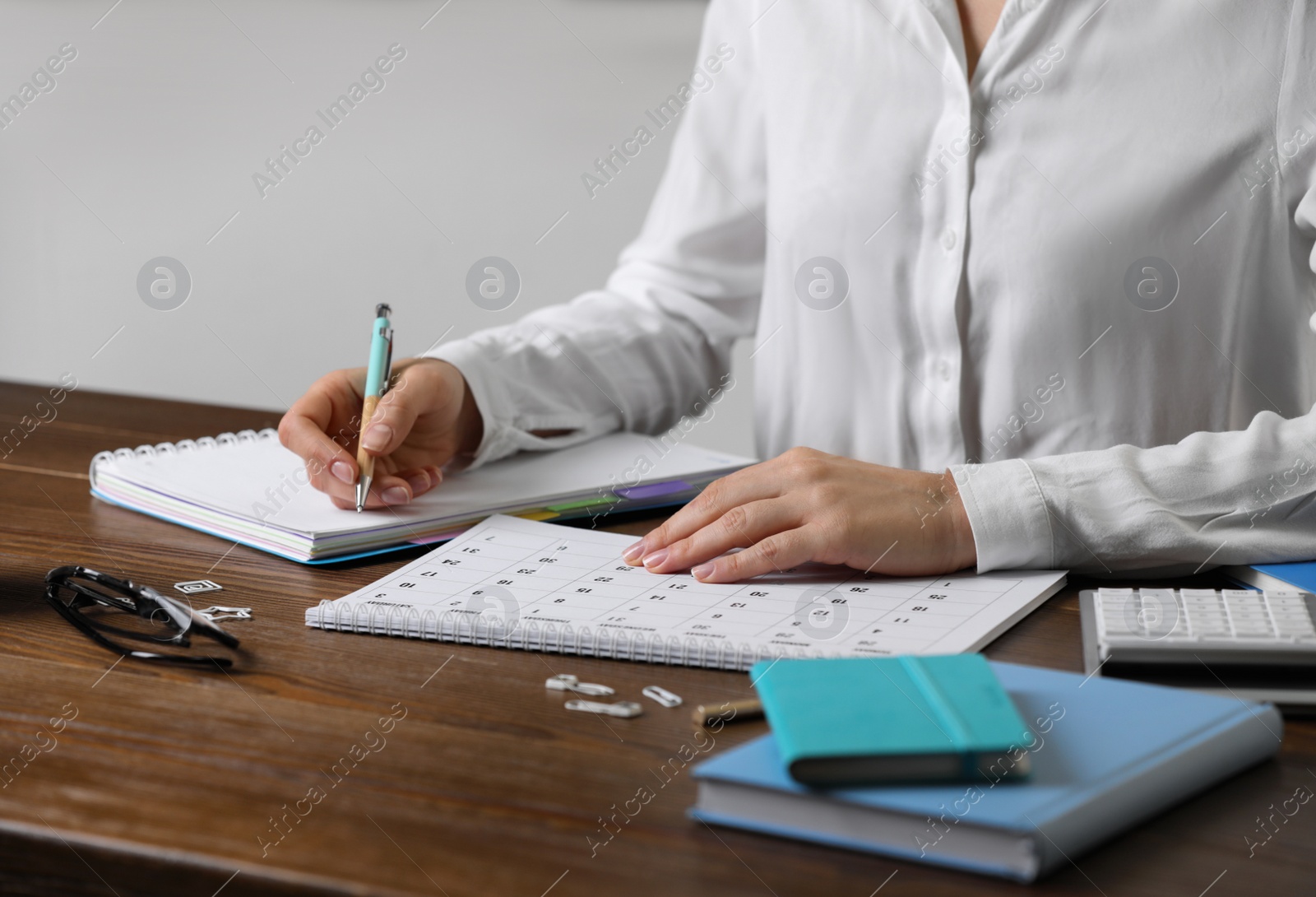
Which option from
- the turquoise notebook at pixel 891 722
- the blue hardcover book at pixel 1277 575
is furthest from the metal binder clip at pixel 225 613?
the blue hardcover book at pixel 1277 575

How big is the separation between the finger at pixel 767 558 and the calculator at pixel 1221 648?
22cm

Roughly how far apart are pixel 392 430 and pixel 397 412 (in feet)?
0.09

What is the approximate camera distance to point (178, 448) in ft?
4.02

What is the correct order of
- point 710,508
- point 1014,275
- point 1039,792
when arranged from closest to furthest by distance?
point 1039,792, point 710,508, point 1014,275

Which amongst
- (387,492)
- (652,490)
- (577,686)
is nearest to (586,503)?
(652,490)

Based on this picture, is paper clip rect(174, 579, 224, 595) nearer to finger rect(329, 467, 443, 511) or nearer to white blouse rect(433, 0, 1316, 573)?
finger rect(329, 467, 443, 511)

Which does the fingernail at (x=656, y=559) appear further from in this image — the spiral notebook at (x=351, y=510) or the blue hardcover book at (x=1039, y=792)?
the blue hardcover book at (x=1039, y=792)

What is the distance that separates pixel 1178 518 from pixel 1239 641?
0.76 ft

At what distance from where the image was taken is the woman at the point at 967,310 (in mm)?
928

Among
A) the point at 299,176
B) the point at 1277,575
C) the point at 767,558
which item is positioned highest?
the point at 299,176

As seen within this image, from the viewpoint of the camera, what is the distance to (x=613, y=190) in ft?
9.27

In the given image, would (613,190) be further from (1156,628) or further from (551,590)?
(1156,628)

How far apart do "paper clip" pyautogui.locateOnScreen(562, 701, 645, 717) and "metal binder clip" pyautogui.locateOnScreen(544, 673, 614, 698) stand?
0.05 feet

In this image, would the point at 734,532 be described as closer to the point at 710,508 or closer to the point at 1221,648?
the point at 710,508
